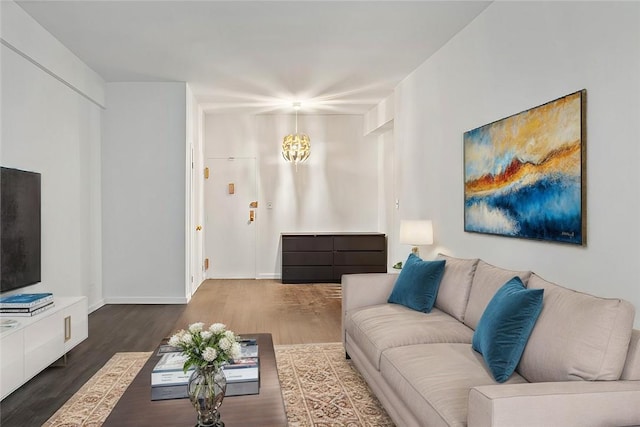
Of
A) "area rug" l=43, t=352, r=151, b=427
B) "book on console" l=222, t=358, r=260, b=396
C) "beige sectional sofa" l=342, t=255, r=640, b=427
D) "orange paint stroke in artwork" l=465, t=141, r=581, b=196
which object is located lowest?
"area rug" l=43, t=352, r=151, b=427

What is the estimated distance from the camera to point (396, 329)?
9.74ft

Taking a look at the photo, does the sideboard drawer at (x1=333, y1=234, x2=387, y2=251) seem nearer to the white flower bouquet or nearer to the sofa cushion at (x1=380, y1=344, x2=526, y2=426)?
the sofa cushion at (x1=380, y1=344, x2=526, y2=426)

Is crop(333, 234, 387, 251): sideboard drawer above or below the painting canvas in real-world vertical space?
below

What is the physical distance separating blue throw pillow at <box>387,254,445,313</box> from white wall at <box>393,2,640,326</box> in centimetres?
51

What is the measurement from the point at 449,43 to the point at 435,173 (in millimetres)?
1182

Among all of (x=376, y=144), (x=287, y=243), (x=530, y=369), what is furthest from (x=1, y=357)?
(x=376, y=144)

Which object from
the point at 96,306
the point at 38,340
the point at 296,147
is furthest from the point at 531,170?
the point at 296,147

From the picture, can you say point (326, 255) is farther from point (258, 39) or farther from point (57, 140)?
point (57, 140)

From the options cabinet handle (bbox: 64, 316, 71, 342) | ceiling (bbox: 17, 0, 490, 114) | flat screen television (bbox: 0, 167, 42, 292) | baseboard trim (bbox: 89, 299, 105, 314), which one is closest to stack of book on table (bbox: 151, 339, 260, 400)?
cabinet handle (bbox: 64, 316, 71, 342)

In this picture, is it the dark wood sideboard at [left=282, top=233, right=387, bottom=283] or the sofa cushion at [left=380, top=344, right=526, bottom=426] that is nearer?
the sofa cushion at [left=380, top=344, right=526, bottom=426]

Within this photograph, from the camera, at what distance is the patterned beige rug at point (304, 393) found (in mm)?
2799

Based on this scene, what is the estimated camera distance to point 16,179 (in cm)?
386

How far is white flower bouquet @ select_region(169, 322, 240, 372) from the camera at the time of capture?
6.19 ft

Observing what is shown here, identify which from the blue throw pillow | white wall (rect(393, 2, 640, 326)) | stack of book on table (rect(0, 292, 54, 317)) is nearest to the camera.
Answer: white wall (rect(393, 2, 640, 326))
